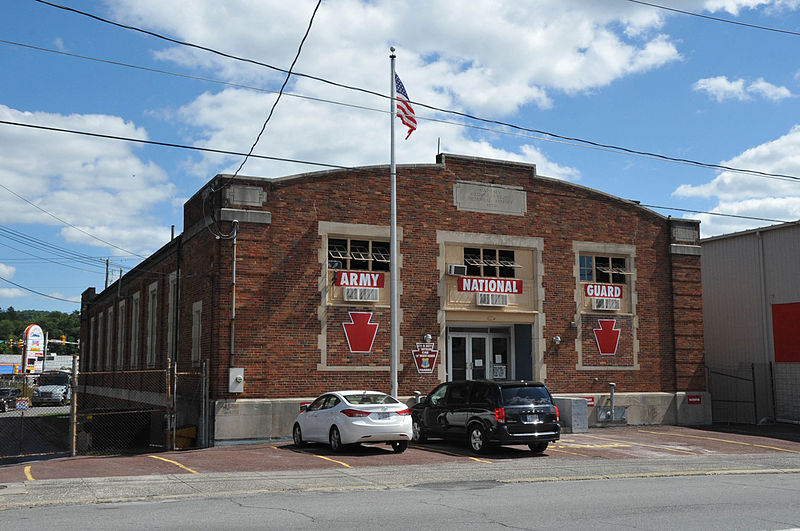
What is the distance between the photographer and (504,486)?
1288cm

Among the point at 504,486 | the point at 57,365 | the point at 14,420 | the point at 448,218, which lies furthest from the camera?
the point at 57,365

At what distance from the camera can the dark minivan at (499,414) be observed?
1698 cm

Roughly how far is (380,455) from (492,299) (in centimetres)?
815

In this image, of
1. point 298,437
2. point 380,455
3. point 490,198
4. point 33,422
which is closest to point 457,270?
point 490,198

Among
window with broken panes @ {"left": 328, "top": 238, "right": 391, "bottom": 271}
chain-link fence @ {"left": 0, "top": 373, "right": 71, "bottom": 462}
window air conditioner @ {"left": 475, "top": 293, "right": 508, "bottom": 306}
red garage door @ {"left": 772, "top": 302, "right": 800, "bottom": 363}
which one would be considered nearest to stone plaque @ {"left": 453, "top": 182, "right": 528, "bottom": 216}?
window air conditioner @ {"left": 475, "top": 293, "right": 508, "bottom": 306}

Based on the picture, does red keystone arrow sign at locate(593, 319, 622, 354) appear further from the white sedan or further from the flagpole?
the white sedan

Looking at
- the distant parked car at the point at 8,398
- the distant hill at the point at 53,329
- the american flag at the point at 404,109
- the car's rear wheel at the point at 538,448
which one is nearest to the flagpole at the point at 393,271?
the american flag at the point at 404,109

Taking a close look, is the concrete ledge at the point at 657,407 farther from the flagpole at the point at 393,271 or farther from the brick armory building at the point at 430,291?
the flagpole at the point at 393,271

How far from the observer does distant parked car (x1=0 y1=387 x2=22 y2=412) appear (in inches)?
1925

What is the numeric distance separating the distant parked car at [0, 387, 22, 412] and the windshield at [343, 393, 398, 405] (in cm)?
3675

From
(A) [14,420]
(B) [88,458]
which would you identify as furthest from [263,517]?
(A) [14,420]

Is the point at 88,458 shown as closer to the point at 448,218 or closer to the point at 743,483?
the point at 448,218

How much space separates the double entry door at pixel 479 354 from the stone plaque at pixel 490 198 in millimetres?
3936

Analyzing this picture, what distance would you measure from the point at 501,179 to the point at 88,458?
14.5 m
